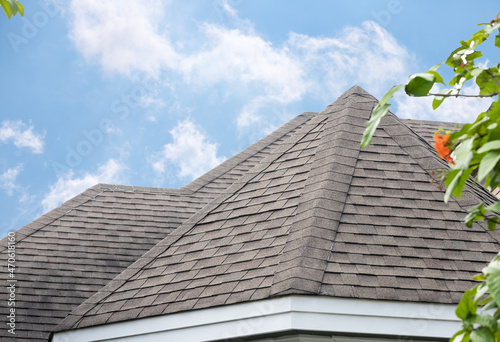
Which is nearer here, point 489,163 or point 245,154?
point 489,163

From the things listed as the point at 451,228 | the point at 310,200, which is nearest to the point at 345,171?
the point at 310,200

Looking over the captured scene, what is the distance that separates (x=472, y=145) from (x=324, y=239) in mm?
3203

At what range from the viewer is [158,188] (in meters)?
11.6

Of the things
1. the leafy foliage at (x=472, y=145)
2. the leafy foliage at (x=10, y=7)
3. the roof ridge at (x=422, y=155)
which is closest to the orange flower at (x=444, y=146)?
the leafy foliage at (x=472, y=145)

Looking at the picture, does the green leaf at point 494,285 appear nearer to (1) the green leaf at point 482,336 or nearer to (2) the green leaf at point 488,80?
(1) the green leaf at point 482,336

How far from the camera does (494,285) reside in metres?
1.88

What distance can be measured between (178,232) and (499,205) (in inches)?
192

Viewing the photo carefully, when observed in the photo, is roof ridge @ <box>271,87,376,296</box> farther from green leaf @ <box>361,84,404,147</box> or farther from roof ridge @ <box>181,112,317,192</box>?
roof ridge @ <box>181,112,317,192</box>

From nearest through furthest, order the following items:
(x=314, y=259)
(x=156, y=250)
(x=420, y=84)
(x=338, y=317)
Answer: (x=420, y=84) < (x=338, y=317) < (x=314, y=259) < (x=156, y=250)

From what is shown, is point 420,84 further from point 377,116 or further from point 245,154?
point 245,154

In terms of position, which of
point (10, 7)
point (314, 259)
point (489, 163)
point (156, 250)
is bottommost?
point (489, 163)

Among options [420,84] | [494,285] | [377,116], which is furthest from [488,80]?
[494,285]

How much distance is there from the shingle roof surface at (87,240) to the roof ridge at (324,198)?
3878 mm

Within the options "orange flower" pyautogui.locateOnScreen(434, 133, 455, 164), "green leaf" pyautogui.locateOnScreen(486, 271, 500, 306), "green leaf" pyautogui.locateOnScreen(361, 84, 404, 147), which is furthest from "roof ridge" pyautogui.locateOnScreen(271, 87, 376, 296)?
"green leaf" pyautogui.locateOnScreen(486, 271, 500, 306)
